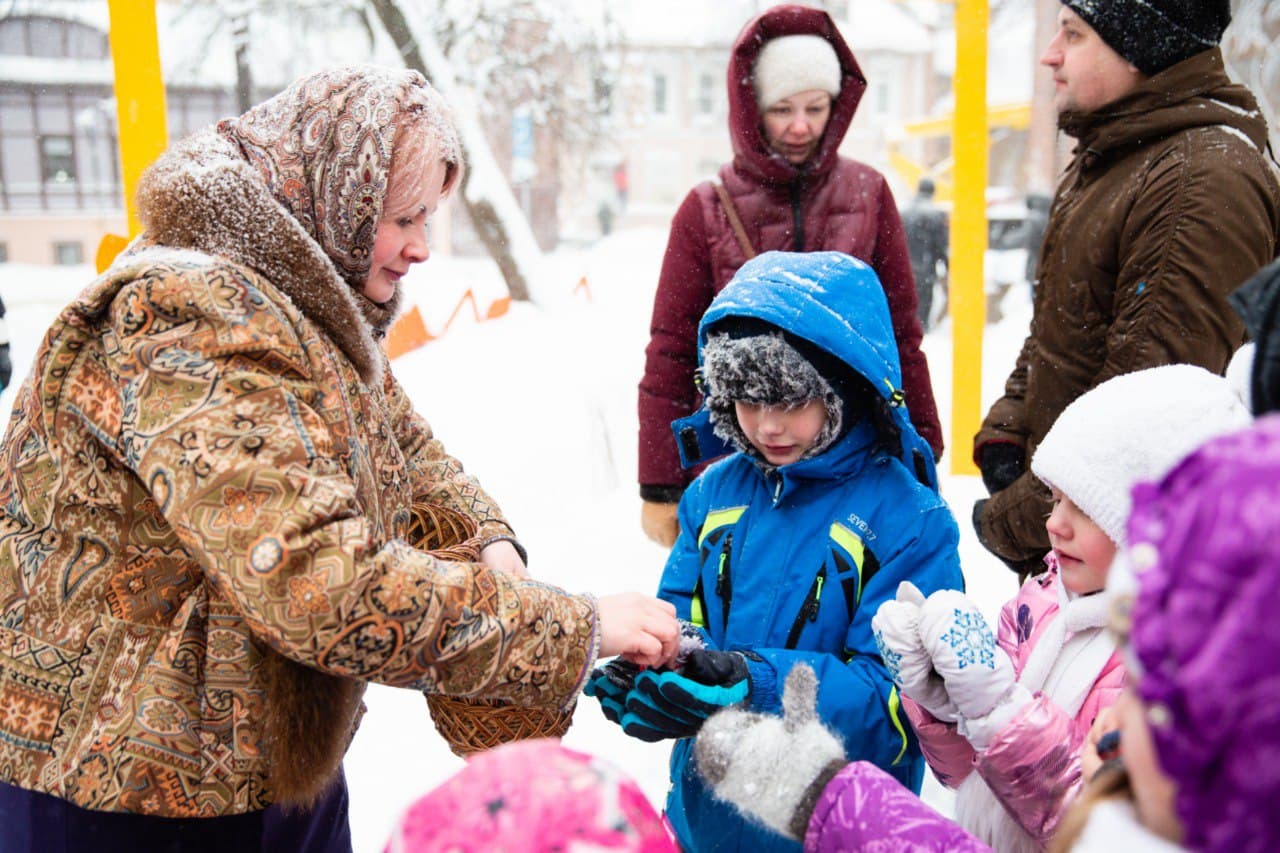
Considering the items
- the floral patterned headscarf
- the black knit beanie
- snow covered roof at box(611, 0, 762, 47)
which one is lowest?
the floral patterned headscarf

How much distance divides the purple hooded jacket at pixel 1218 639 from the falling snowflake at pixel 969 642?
741mm

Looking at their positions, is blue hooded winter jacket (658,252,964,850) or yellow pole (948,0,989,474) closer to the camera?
blue hooded winter jacket (658,252,964,850)

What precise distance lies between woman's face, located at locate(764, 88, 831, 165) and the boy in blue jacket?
105 centimetres

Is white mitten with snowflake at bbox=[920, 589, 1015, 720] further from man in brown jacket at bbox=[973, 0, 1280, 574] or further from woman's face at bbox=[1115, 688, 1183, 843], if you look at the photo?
man in brown jacket at bbox=[973, 0, 1280, 574]

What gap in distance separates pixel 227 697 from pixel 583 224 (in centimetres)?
731

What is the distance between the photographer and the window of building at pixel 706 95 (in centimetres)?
1101

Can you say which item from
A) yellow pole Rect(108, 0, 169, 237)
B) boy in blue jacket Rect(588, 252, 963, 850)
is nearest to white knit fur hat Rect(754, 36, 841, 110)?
boy in blue jacket Rect(588, 252, 963, 850)

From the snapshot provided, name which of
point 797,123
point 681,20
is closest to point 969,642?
point 797,123

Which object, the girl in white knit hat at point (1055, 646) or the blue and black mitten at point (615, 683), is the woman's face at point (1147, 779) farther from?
the blue and black mitten at point (615, 683)

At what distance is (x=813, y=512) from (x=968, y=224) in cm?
370

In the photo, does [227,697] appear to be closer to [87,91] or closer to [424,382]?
[424,382]

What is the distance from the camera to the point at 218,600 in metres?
1.27

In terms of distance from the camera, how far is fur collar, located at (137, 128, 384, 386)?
4.25ft

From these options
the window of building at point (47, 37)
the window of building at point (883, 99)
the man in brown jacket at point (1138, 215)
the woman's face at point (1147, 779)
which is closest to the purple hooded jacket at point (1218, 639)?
the woman's face at point (1147, 779)
